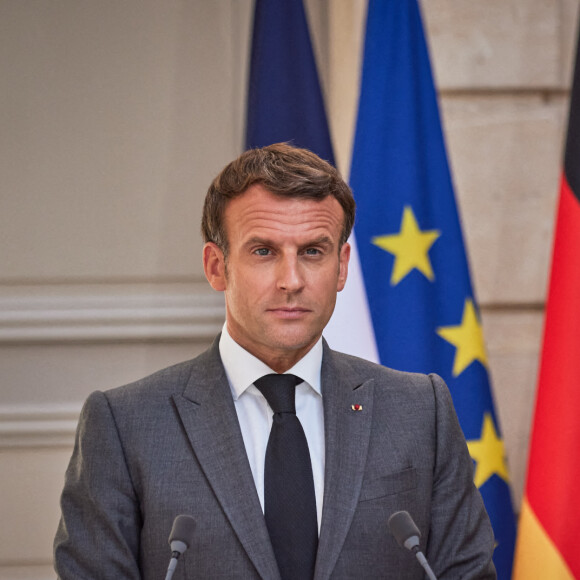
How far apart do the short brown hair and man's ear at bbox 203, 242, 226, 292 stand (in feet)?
0.05

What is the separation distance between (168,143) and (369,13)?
82cm

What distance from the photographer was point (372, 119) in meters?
2.71

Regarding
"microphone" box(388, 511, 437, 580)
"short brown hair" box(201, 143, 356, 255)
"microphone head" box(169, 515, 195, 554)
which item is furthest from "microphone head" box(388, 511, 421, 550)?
"short brown hair" box(201, 143, 356, 255)

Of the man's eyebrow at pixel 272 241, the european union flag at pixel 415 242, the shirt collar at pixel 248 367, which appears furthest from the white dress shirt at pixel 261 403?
the european union flag at pixel 415 242

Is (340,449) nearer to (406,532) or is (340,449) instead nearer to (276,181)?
(406,532)

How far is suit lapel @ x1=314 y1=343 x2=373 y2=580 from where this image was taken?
1623 millimetres

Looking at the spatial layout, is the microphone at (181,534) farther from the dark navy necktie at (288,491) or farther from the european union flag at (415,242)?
the european union flag at (415,242)

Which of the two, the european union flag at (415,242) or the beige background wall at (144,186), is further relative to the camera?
the beige background wall at (144,186)

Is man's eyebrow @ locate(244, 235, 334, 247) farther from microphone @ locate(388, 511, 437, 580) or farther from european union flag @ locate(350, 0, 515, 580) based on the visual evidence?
european union flag @ locate(350, 0, 515, 580)

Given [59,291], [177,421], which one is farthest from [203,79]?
[177,421]

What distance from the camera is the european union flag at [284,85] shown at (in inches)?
107

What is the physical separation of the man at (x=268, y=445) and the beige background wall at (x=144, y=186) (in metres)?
1.17

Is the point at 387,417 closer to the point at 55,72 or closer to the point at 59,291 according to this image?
the point at 59,291

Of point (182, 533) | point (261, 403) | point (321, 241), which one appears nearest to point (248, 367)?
point (261, 403)
